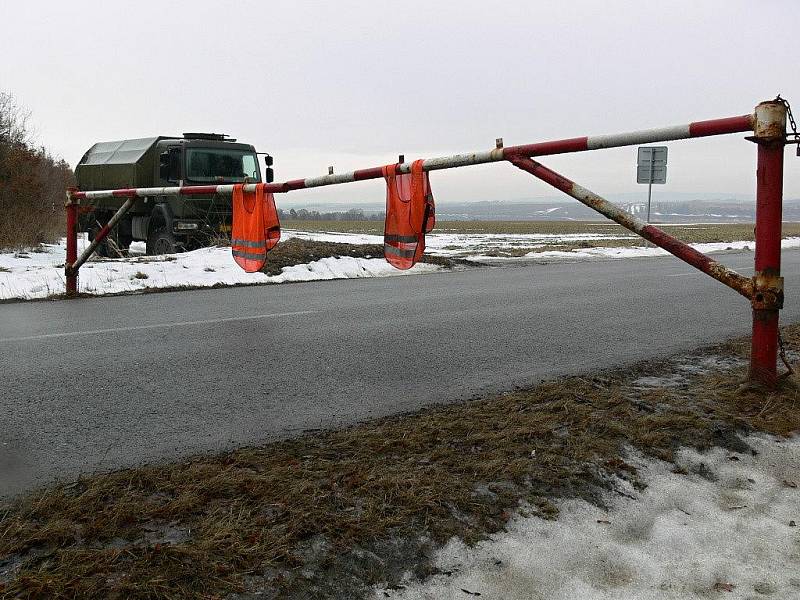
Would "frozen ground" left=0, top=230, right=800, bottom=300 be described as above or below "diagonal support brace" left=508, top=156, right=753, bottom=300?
below

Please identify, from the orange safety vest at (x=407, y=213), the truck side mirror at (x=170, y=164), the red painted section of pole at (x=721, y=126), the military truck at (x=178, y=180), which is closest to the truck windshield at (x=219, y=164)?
the military truck at (x=178, y=180)

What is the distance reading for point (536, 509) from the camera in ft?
8.56

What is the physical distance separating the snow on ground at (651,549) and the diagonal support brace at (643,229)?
1.32 metres

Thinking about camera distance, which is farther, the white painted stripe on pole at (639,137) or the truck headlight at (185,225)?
the truck headlight at (185,225)

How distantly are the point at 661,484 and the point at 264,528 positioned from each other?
5.14ft

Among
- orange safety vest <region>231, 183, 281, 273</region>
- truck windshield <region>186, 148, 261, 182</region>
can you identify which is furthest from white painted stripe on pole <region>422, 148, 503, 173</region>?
truck windshield <region>186, 148, 261, 182</region>

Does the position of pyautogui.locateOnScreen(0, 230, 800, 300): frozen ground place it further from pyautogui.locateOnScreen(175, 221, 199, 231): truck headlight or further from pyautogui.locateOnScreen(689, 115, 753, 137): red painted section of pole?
pyautogui.locateOnScreen(689, 115, 753, 137): red painted section of pole

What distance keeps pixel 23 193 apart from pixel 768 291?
72.7 ft

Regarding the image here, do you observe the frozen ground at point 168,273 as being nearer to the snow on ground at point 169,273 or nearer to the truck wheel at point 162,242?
the snow on ground at point 169,273

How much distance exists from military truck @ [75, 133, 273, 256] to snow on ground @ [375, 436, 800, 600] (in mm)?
12902

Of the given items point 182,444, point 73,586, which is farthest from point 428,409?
point 73,586

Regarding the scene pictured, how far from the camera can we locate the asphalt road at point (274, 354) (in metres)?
3.57

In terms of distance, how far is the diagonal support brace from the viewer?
405cm

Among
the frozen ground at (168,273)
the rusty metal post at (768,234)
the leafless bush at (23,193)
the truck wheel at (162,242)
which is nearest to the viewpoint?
the rusty metal post at (768,234)
